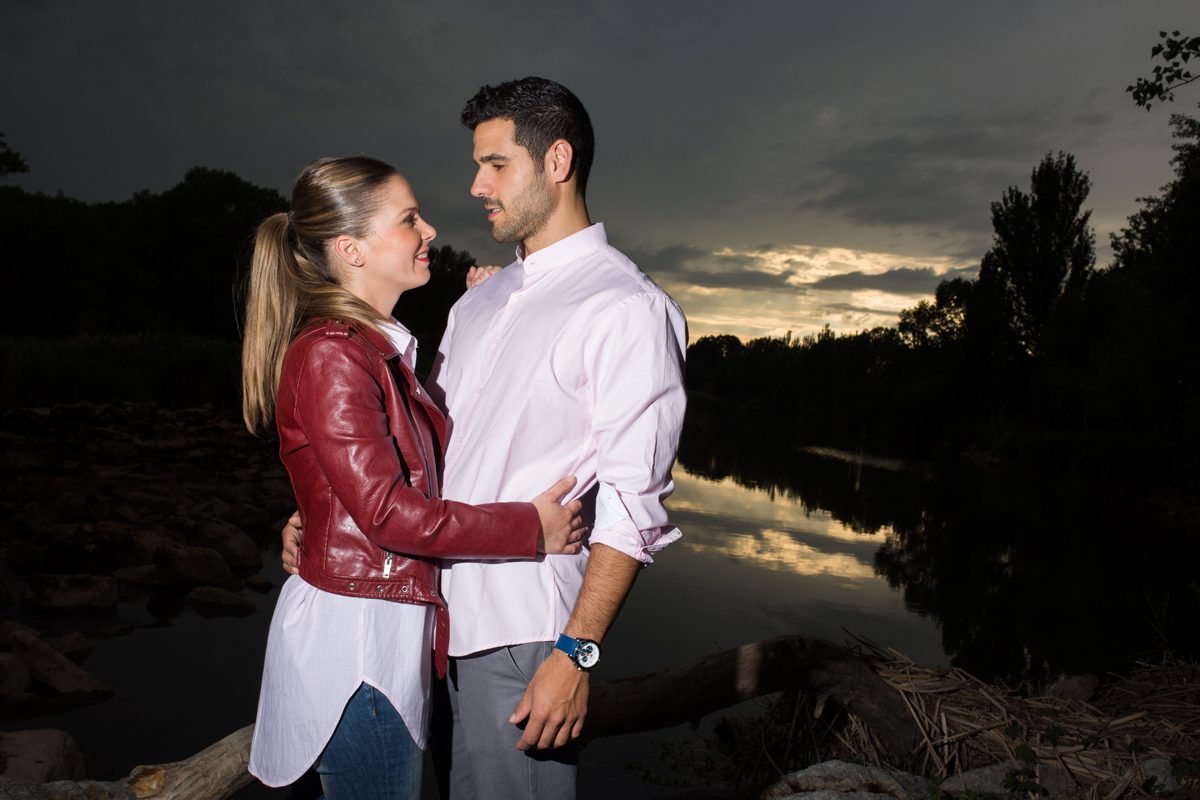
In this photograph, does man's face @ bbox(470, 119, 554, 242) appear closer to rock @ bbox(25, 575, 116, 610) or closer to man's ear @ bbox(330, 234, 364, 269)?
man's ear @ bbox(330, 234, 364, 269)

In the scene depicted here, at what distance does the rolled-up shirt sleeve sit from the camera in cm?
183

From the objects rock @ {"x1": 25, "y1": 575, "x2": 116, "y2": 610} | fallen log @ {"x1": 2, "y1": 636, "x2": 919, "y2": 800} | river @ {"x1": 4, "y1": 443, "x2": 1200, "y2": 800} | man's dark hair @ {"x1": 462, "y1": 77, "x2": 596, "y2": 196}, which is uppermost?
man's dark hair @ {"x1": 462, "y1": 77, "x2": 596, "y2": 196}

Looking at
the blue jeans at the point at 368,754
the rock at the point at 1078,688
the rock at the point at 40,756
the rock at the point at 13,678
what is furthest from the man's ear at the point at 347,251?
the rock at the point at 1078,688

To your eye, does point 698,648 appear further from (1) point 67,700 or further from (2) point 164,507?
(2) point 164,507

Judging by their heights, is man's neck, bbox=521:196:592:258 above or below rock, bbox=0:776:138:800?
above

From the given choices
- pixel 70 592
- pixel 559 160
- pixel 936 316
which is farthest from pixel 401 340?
pixel 936 316

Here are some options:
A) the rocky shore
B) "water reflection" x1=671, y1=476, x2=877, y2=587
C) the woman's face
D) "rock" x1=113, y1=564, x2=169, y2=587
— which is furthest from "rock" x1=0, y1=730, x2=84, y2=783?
"water reflection" x1=671, y1=476, x2=877, y2=587

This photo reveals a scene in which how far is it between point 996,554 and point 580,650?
15.6 metres

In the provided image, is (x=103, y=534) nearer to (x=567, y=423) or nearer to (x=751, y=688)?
(x=751, y=688)

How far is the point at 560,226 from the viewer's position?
2209 mm

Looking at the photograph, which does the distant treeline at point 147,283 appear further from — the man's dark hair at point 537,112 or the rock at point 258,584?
the man's dark hair at point 537,112

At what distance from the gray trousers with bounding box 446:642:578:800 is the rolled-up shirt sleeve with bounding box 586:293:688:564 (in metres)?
0.33

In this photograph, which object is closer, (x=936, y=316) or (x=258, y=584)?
(x=258, y=584)

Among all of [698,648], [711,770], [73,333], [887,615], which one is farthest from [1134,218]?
[73,333]
